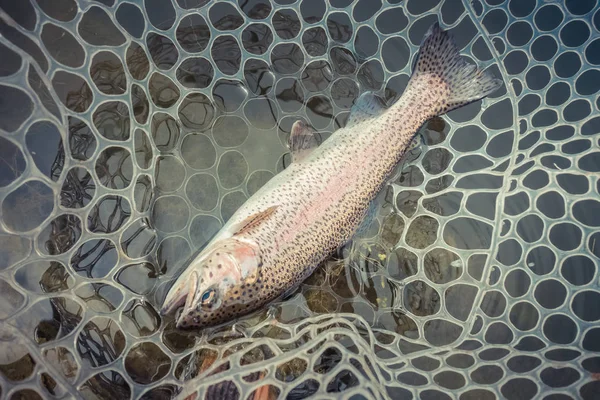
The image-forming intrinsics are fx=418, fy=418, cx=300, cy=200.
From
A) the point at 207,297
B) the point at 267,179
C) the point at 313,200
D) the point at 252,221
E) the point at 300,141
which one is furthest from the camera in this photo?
the point at 267,179

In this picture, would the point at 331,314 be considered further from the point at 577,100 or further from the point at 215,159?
the point at 577,100

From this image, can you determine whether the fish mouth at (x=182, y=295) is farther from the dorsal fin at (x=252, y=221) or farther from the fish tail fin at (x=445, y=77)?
the fish tail fin at (x=445, y=77)

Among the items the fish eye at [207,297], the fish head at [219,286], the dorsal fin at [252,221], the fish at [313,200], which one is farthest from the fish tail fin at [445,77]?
the fish eye at [207,297]

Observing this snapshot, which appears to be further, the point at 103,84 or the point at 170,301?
the point at 103,84

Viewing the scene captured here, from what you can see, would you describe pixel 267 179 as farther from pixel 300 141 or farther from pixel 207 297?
pixel 207 297

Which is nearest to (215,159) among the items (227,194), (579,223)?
(227,194)

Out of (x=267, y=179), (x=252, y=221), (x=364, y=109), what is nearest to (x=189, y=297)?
(x=252, y=221)
